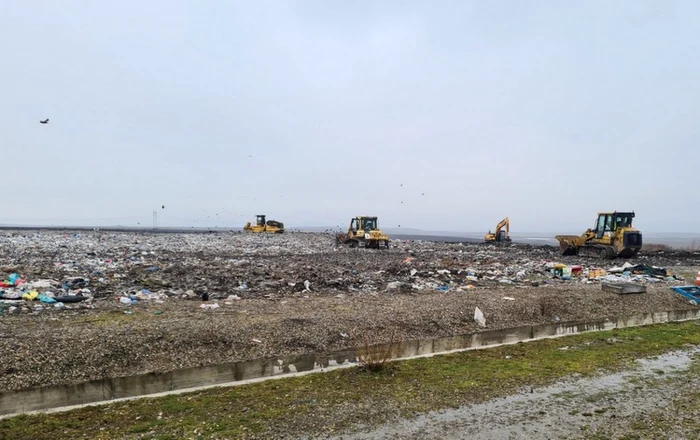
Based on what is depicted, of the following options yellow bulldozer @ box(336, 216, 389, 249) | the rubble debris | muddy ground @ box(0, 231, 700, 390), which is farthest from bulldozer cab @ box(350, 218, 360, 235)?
the rubble debris

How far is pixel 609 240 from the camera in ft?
70.5

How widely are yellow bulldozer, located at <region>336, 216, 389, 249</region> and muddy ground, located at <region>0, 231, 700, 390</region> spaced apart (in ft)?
43.6

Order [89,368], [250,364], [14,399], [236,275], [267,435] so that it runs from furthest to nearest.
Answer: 1. [236,275]
2. [250,364]
3. [89,368]
4. [14,399]
5. [267,435]

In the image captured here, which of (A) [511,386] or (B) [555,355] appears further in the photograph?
(B) [555,355]

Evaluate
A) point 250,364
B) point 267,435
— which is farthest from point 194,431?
point 250,364

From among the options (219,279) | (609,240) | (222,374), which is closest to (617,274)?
(609,240)

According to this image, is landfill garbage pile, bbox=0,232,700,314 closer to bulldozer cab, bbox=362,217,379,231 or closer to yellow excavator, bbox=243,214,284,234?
bulldozer cab, bbox=362,217,379,231

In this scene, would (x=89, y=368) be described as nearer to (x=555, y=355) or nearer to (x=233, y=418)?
(x=233, y=418)

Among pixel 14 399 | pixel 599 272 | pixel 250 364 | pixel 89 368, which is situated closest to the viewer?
pixel 14 399

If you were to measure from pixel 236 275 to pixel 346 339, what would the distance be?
21.5 feet

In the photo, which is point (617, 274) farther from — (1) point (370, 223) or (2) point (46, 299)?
(1) point (370, 223)

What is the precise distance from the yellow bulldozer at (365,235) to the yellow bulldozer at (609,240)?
35.7 ft

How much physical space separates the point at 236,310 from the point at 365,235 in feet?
69.3

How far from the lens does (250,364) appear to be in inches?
205
